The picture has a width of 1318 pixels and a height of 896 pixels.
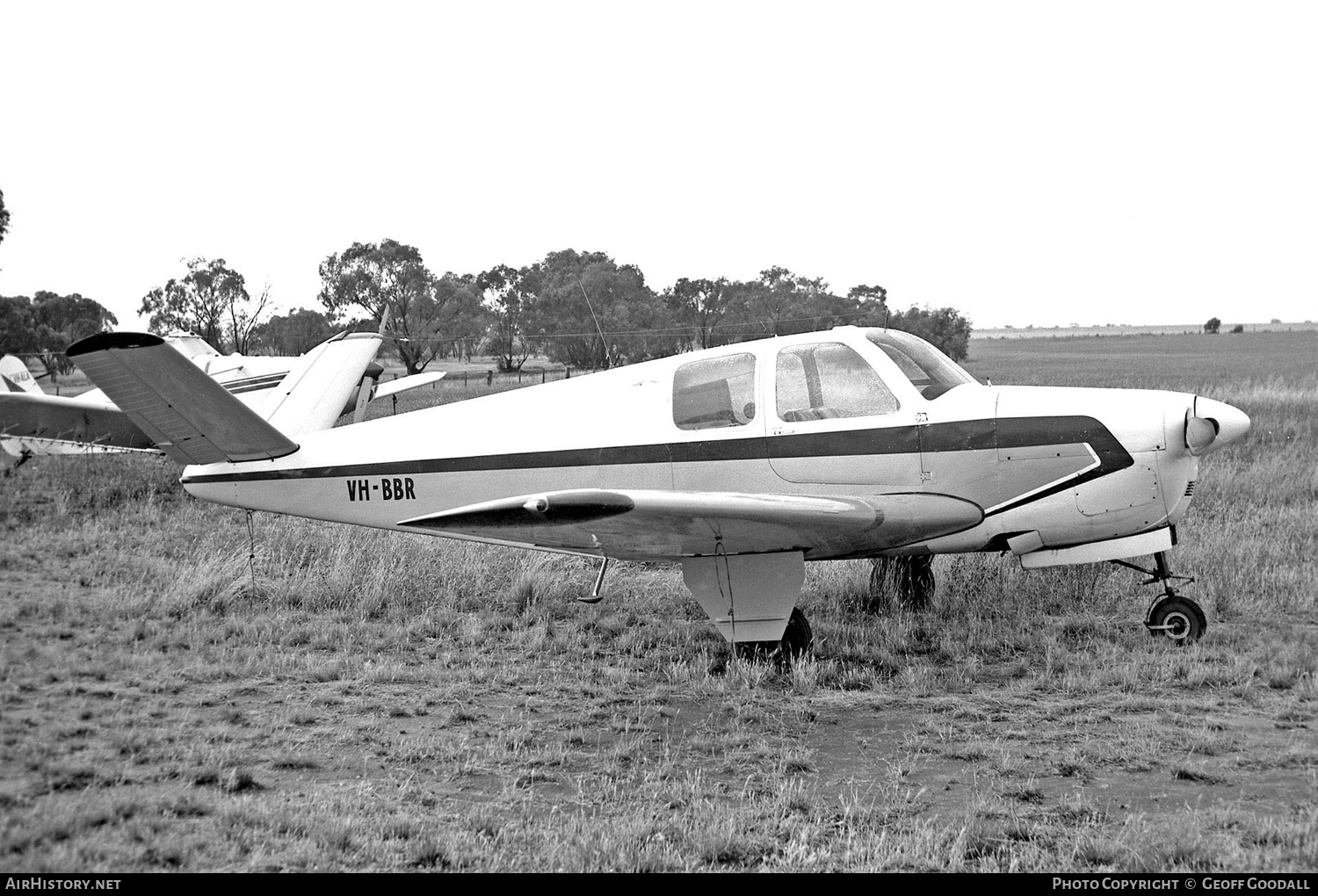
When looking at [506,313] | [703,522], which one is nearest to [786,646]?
[703,522]

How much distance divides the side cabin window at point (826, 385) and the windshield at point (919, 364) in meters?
0.26

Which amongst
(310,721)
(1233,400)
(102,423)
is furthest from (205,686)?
(1233,400)

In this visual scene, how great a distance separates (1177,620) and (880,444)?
2585 millimetres

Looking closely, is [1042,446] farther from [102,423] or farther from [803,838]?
[102,423]

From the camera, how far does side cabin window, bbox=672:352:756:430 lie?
22.7 ft

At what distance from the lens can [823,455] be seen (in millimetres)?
6750

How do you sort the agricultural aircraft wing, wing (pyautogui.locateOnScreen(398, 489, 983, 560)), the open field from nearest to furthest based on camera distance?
the open field → wing (pyautogui.locateOnScreen(398, 489, 983, 560)) → the agricultural aircraft wing

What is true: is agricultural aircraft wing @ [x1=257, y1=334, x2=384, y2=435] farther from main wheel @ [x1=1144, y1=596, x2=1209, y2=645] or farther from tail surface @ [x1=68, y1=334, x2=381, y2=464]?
main wheel @ [x1=1144, y1=596, x2=1209, y2=645]

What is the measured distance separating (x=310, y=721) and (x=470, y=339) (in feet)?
88.3

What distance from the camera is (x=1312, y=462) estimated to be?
14680 mm

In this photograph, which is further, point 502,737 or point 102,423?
point 102,423

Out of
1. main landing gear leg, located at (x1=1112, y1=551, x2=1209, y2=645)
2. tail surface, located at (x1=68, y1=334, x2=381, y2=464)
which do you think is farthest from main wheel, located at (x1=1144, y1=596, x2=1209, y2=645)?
tail surface, located at (x1=68, y1=334, x2=381, y2=464)

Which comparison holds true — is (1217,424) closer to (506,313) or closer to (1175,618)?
(1175,618)

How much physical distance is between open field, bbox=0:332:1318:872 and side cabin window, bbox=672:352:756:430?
5.68 feet
